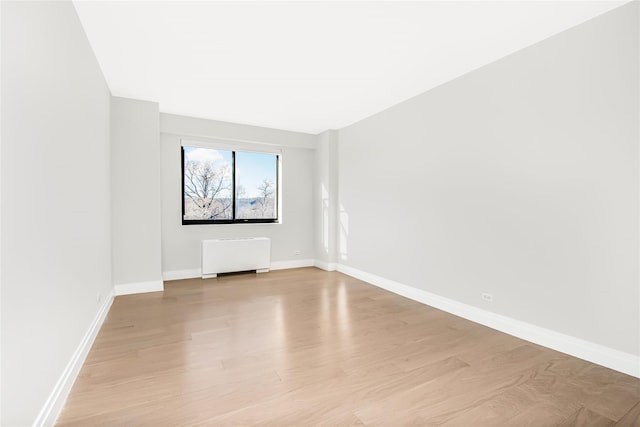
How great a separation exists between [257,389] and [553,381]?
6.59 feet

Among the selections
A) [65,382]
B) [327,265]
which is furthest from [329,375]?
[327,265]

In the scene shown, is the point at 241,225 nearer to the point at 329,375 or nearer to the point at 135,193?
the point at 135,193

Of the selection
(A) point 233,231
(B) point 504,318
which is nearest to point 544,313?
(B) point 504,318

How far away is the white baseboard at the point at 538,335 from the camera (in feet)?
7.16

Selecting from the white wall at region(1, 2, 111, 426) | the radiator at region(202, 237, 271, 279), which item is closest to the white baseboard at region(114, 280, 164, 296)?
the radiator at region(202, 237, 271, 279)

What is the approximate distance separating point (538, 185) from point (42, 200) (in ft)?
11.7

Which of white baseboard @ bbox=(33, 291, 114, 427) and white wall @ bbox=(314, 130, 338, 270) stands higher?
white wall @ bbox=(314, 130, 338, 270)

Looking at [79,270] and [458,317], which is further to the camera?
[458,317]

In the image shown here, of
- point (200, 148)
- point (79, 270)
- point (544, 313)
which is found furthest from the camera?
point (200, 148)

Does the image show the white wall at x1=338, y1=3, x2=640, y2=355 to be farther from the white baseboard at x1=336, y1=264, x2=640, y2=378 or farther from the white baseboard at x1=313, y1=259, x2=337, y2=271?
the white baseboard at x1=313, y1=259, x2=337, y2=271

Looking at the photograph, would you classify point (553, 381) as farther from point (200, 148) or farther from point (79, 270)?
point (200, 148)

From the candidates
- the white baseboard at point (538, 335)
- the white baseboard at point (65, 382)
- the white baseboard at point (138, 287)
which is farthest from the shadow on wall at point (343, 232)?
the white baseboard at point (65, 382)

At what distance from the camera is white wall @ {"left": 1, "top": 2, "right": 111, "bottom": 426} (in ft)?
4.17

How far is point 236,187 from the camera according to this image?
5.57 m
